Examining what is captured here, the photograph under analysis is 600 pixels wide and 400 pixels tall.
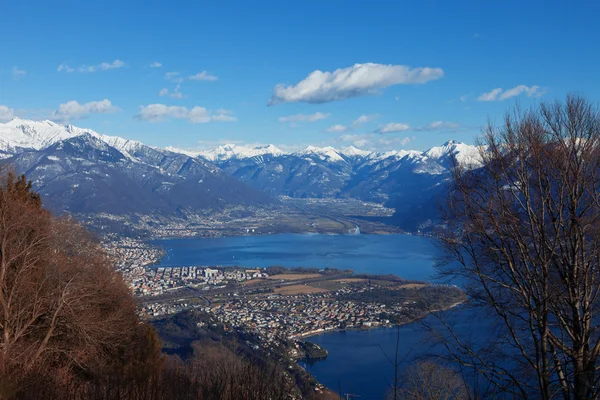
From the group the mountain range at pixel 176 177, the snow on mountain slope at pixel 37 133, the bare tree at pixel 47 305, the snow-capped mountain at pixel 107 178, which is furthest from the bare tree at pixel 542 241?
the snow on mountain slope at pixel 37 133

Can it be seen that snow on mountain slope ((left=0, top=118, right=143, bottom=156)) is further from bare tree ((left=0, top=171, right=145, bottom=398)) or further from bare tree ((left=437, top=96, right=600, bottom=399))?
bare tree ((left=437, top=96, right=600, bottom=399))

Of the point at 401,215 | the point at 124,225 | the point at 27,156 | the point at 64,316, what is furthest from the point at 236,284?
the point at 27,156

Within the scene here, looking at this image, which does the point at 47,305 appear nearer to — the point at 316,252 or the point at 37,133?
the point at 316,252

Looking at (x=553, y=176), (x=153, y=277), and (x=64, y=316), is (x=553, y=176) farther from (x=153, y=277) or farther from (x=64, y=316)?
(x=153, y=277)

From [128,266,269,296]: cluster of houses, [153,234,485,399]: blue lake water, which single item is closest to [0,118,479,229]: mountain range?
[153,234,485,399]: blue lake water

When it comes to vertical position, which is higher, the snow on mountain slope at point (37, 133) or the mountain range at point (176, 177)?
the snow on mountain slope at point (37, 133)

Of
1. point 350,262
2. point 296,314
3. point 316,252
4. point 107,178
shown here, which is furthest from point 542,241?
point 107,178

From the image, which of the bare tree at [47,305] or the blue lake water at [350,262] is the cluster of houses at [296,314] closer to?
the blue lake water at [350,262]
